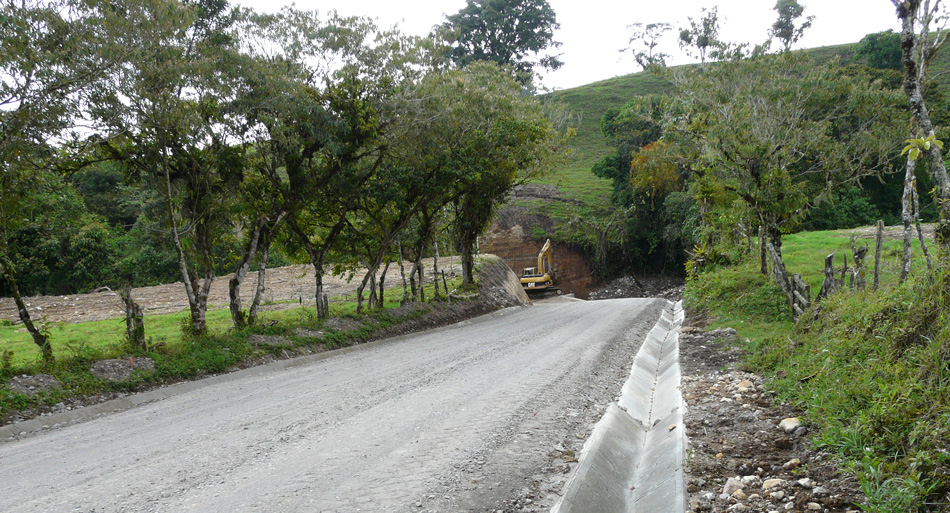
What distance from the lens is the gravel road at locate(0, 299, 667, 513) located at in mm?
4895

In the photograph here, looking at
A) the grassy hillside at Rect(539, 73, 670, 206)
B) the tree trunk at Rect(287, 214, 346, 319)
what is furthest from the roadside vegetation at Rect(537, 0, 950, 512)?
the grassy hillside at Rect(539, 73, 670, 206)

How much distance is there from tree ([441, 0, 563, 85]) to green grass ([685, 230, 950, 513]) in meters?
58.0

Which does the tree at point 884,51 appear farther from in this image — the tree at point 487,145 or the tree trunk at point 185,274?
the tree trunk at point 185,274

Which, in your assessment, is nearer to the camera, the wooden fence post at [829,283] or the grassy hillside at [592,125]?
the wooden fence post at [829,283]

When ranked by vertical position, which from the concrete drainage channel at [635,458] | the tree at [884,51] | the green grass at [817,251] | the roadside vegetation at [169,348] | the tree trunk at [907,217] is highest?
the tree at [884,51]

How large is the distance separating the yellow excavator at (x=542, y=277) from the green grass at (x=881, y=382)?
28.9m

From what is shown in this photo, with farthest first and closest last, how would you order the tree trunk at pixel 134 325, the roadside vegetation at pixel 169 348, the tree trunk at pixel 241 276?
the tree trunk at pixel 241 276, the tree trunk at pixel 134 325, the roadside vegetation at pixel 169 348

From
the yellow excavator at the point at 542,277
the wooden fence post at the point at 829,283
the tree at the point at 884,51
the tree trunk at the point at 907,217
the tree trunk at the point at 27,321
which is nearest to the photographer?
the tree trunk at the point at 907,217

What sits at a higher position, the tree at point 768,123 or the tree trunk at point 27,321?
the tree at point 768,123

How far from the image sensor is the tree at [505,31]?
62.8 m

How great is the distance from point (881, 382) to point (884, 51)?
57.9 m

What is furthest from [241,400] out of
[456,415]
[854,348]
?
[854,348]

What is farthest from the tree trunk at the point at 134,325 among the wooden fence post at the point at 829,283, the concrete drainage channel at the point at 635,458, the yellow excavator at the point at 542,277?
the yellow excavator at the point at 542,277

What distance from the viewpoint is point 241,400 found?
8.99 metres
